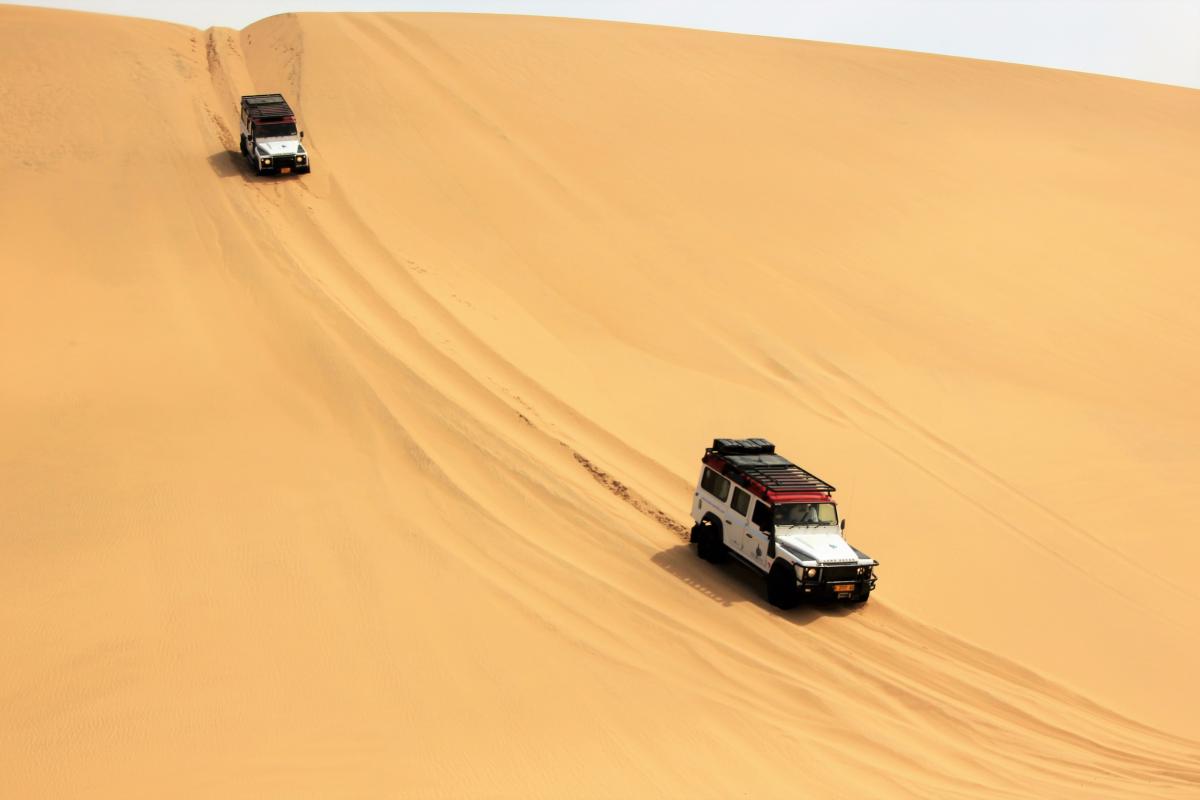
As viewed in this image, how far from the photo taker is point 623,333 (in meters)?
22.3

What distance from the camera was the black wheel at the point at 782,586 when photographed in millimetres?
14211

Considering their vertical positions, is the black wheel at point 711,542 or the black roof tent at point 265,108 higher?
the black roof tent at point 265,108

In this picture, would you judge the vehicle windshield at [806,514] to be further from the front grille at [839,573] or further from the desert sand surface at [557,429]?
the desert sand surface at [557,429]


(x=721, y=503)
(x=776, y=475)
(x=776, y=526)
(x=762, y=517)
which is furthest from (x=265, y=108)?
(x=776, y=526)

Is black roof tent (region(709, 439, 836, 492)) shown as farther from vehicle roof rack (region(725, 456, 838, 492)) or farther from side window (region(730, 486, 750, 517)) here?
side window (region(730, 486, 750, 517))

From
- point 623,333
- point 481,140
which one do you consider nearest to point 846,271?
point 623,333

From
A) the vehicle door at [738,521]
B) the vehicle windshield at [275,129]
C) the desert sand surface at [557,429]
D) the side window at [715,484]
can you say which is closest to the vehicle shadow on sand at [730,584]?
the desert sand surface at [557,429]

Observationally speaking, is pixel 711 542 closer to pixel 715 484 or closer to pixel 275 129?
pixel 715 484

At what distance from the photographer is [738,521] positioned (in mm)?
15141

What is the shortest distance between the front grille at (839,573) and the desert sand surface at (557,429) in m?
0.61

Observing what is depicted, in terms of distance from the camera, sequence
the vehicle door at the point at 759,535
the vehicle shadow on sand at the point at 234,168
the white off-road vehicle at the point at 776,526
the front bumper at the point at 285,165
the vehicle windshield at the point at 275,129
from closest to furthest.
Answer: the white off-road vehicle at the point at 776,526, the vehicle door at the point at 759,535, the front bumper at the point at 285,165, the vehicle shadow on sand at the point at 234,168, the vehicle windshield at the point at 275,129

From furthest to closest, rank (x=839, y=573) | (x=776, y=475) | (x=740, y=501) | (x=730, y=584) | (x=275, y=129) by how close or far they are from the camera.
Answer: (x=275, y=129), (x=776, y=475), (x=740, y=501), (x=730, y=584), (x=839, y=573)

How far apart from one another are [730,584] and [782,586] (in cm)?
96

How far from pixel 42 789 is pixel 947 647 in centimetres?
1020
